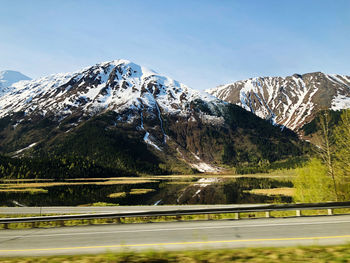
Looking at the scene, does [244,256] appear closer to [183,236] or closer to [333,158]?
[183,236]

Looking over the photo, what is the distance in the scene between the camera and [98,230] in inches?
648

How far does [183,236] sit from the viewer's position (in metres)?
13.6

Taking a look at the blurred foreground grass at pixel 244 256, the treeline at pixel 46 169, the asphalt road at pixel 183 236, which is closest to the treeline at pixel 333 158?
the asphalt road at pixel 183 236

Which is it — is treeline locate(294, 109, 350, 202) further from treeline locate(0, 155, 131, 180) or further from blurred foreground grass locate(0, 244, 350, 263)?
treeline locate(0, 155, 131, 180)

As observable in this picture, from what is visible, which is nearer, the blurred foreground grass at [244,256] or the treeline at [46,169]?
the blurred foreground grass at [244,256]

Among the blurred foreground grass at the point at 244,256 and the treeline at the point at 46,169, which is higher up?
the treeline at the point at 46,169

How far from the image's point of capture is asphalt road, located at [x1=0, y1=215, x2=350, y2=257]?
11602 millimetres

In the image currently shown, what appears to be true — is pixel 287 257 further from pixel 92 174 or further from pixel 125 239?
pixel 92 174

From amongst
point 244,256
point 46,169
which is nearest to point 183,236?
point 244,256

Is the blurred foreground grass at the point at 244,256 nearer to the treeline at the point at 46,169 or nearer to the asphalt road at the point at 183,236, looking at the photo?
the asphalt road at the point at 183,236

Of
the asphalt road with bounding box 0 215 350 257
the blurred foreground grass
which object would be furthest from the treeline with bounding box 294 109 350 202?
the blurred foreground grass

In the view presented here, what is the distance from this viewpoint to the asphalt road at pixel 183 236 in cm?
1160

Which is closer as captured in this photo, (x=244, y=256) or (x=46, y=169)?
(x=244, y=256)

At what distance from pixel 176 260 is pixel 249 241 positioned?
15.8 ft
